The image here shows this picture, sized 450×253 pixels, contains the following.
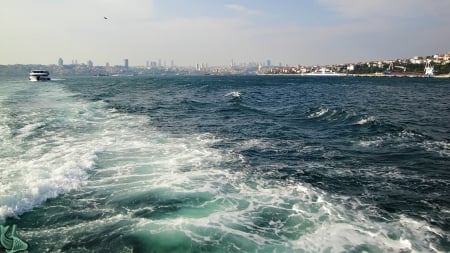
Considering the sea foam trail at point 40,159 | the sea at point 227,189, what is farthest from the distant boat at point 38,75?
the sea at point 227,189

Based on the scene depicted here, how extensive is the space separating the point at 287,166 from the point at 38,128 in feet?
63.1

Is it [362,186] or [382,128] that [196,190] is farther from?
[382,128]

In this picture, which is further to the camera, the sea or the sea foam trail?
the sea foam trail

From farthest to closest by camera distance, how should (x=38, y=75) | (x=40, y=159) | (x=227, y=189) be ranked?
(x=38, y=75) < (x=40, y=159) < (x=227, y=189)

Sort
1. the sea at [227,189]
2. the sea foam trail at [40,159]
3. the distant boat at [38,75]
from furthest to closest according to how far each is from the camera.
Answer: the distant boat at [38,75] < the sea foam trail at [40,159] < the sea at [227,189]

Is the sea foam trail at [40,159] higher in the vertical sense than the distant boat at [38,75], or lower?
lower

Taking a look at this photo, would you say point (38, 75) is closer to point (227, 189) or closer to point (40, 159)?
point (40, 159)

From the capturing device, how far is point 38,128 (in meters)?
24.4

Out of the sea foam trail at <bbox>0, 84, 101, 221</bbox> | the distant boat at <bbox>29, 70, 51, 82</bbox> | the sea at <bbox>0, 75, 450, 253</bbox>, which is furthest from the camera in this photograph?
the distant boat at <bbox>29, 70, 51, 82</bbox>

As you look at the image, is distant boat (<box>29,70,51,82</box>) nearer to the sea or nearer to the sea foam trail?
the sea foam trail

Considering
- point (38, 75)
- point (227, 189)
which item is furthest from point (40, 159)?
point (38, 75)

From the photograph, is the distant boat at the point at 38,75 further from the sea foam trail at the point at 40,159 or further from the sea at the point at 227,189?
the sea at the point at 227,189

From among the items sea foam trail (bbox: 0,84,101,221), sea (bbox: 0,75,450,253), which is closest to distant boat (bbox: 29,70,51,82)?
sea foam trail (bbox: 0,84,101,221)

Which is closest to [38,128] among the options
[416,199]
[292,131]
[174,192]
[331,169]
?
[174,192]
